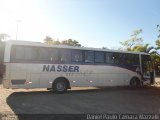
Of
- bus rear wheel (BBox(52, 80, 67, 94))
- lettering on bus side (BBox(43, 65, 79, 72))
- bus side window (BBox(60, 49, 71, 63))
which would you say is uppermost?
bus side window (BBox(60, 49, 71, 63))

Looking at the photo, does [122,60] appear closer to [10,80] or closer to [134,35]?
[10,80]

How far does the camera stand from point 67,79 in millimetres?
17422

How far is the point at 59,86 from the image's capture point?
56.1 feet

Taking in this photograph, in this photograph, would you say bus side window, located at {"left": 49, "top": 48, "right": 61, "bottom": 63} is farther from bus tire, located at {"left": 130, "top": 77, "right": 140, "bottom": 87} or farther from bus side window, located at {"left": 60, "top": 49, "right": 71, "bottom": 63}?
bus tire, located at {"left": 130, "top": 77, "right": 140, "bottom": 87}

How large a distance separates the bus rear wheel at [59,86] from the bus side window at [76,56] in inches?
66.9

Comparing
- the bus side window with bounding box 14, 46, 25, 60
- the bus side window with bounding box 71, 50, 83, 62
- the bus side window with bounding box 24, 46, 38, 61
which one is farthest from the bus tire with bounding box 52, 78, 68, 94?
the bus side window with bounding box 14, 46, 25, 60

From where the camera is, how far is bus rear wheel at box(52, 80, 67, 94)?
55.4 feet

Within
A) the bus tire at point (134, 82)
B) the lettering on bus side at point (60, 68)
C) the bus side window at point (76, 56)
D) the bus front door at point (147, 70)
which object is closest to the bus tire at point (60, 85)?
the lettering on bus side at point (60, 68)

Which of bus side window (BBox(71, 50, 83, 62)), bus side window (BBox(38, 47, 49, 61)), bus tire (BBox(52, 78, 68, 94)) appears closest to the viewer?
bus side window (BBox(38, 47, 49, 61))

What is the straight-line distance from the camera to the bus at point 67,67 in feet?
49.7

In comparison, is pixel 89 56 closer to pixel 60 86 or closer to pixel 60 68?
pixel 60 68

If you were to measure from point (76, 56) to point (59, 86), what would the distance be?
237cm

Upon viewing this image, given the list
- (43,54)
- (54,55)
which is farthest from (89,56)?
(43,54)

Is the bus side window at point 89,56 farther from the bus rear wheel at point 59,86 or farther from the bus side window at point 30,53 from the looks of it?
the bus side window at point 30,53
